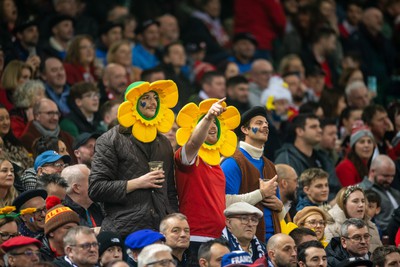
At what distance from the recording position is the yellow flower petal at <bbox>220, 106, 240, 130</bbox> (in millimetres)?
11461

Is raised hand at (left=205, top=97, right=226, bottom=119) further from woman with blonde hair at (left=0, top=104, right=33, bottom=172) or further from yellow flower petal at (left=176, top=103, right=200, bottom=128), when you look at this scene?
woman with blonde hair at (left=0, top=104, right=33, bottom=172)

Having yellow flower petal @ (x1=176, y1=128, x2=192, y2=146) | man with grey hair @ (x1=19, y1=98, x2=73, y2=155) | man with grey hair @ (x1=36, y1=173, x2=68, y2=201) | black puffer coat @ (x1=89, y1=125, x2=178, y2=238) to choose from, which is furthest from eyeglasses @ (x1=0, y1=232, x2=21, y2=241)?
man with grey hair @ (x1=19, y1=98, x2=73, y2=155)

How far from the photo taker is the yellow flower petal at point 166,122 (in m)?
11.0

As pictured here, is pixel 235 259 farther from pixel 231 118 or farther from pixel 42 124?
pixel 42 124

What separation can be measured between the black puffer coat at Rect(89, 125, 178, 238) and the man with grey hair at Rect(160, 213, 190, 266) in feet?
0.64

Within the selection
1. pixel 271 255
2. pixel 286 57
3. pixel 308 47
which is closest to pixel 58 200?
pixel 271 255

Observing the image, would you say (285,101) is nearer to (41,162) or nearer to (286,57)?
(286,57)

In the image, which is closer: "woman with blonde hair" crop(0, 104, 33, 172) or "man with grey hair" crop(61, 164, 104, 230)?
"man with grey hair" crop(61, 164, 104, 230)

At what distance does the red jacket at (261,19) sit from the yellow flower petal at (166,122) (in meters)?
8.81

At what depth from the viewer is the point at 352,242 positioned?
11922 millimetres

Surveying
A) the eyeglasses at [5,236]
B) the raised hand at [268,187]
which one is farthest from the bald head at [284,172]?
the eyeglasses at [5,236]

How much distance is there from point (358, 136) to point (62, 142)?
4240mm

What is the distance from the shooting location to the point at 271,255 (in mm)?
11016

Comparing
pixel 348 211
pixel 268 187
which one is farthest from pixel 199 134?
pixel 348 211
